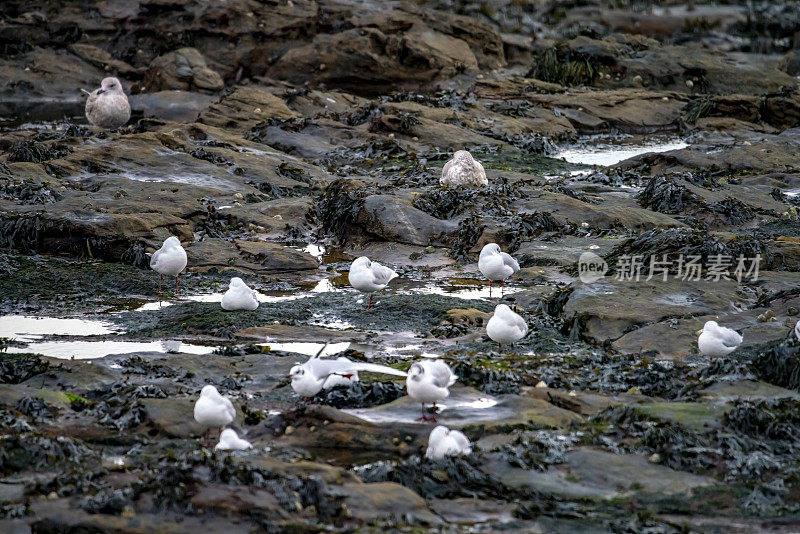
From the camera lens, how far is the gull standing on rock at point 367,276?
1054cm

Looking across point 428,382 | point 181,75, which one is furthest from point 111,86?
point 428,382

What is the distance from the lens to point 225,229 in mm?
14000

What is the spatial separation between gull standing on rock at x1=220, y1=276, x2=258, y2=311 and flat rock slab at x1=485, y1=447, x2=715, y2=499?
4565 millimetres

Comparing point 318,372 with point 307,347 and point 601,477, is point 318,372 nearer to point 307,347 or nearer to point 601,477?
point 307,347

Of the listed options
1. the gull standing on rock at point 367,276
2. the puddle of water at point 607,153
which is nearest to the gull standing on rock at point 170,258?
the gull standing on rock at point 367,276

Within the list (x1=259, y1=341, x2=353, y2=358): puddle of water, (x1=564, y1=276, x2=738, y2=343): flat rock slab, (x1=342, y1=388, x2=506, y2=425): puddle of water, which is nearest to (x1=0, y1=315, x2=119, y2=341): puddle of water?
(x1=259, y1=341, x2=353, y2=358): puddle of water

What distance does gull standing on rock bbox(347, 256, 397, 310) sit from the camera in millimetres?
10539

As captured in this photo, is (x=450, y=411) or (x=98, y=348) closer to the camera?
(x=450, y=411)

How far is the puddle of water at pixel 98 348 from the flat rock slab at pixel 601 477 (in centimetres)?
403

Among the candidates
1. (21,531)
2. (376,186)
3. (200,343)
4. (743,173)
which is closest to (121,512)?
(21,531)

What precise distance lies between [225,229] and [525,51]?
18.1 m

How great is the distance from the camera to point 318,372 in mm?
7367

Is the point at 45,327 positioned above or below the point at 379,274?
below

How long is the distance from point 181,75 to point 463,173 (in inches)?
442
